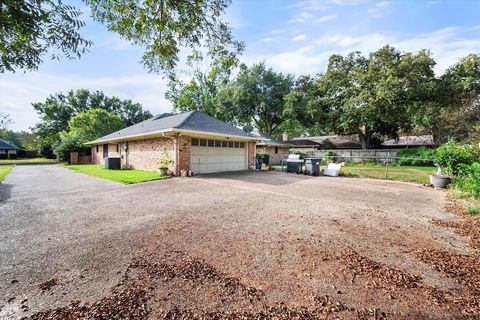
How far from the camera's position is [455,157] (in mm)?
8562

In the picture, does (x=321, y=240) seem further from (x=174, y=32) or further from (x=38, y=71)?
(x=38, y=71)

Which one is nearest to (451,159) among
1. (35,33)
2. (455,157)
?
(455,157)

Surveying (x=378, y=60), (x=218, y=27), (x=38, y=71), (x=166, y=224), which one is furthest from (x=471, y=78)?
(x=38, y=71)

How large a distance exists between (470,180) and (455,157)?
4.94 ft

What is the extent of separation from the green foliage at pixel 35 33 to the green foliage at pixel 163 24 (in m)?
0.76

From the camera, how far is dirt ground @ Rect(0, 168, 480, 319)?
2131mm

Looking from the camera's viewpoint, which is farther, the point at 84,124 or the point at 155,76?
the point at 84,124

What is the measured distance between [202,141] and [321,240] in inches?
415

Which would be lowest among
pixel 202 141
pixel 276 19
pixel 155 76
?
pixel 202 141

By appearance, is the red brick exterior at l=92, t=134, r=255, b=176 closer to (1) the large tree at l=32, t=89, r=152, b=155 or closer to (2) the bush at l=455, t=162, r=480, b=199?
(2) the bush at l=455, t=162, r=480, b=199

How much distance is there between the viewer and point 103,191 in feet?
26.8

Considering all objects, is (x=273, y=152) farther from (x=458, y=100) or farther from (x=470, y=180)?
(x=470, y=180)

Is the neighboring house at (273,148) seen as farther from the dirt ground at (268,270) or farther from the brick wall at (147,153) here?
the dirt ground at (268,270)

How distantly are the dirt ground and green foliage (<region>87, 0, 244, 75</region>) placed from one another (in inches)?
149
